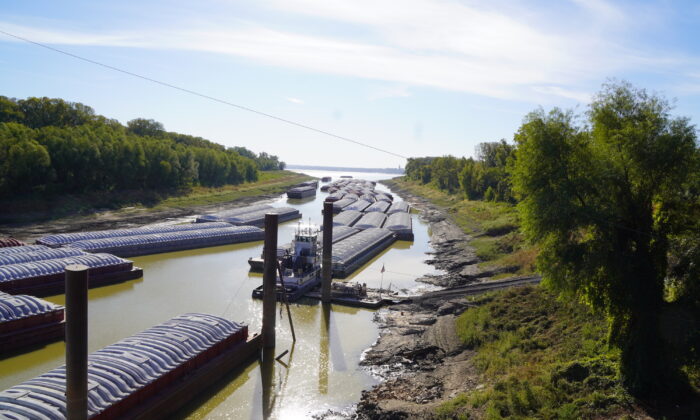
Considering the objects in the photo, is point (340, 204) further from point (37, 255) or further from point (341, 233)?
point (37, 255)

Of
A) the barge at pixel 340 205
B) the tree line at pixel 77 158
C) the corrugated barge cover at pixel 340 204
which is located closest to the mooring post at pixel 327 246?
the tree line at pixel 77 158

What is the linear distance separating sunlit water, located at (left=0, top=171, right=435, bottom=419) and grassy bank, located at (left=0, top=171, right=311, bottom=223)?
27979mm

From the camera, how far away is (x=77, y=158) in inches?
2972

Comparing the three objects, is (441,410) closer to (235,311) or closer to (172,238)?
(235,311)

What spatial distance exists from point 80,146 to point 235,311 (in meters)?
59.5

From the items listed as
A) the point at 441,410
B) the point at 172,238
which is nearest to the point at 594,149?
the point at 441,410

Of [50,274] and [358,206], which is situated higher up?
[358,206]

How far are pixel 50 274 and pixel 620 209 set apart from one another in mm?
34044

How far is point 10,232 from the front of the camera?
5662 cm

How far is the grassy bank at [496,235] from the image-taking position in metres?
39.4

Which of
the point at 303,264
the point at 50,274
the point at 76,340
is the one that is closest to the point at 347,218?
the point at 303,264

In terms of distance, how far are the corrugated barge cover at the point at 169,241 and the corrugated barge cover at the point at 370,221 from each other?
528 inches

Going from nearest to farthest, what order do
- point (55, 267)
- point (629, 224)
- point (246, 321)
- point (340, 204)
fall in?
point (629, 224)
point (246, 321)
point (55, 267)
point (340, 204)

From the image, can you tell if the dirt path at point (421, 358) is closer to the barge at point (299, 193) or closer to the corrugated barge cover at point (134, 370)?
the corrugated barge cover at point (134, 370)
